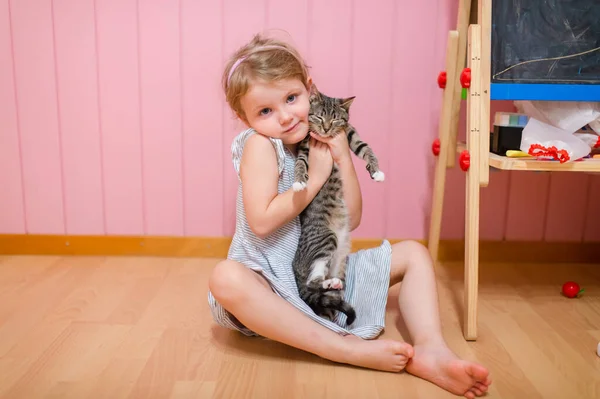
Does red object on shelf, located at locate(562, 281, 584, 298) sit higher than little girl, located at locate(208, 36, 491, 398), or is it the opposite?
little girl, located at locate(208, 36, 491, 398)

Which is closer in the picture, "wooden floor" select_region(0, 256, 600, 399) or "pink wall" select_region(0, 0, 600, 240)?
"wooden floor" select_region(0, 256, 600, 399)

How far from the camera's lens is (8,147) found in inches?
93.2

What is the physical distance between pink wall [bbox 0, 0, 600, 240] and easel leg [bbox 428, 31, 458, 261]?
0.18 m

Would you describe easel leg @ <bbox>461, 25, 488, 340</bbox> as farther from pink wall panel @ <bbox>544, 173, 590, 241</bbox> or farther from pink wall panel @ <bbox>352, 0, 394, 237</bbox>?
pink wall panel @ <bbox>544, 173, 590, 241</bbox>

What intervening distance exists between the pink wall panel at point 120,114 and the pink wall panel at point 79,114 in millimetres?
28

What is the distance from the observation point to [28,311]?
74.1 inches

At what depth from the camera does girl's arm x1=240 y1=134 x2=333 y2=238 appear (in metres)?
Answer: 1.58

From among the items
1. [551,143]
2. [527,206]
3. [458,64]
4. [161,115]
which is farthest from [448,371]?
[161,115]

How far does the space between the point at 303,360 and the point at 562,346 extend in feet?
2.21

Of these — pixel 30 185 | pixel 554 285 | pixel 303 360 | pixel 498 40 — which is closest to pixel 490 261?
pixel 554 285

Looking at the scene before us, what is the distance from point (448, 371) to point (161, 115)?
140 cm

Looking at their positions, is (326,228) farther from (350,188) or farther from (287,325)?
(287,325)

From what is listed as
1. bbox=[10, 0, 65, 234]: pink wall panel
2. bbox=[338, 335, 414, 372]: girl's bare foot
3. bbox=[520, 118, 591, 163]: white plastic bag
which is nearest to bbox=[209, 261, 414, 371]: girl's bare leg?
bbox=[338, 335, 414, 372]: girl's bare foot

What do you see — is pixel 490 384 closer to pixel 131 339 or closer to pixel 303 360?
pixel 303 360
